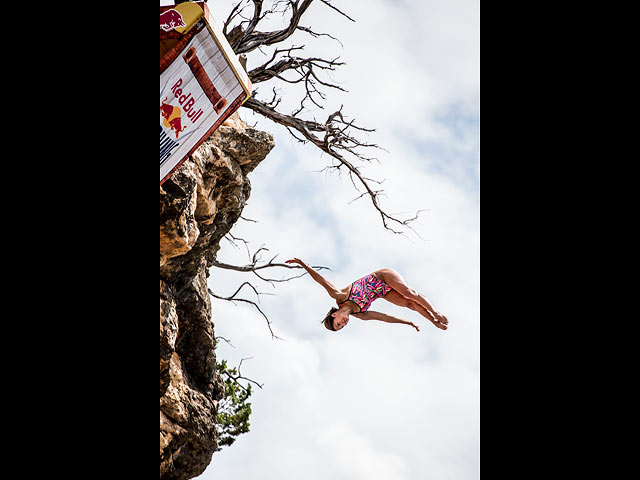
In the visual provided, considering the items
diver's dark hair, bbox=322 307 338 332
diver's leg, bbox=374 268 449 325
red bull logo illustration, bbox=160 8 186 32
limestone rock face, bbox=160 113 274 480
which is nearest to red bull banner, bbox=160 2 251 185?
red bull logo illustration, bbox=160 8 186 32

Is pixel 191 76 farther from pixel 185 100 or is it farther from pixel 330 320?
pixel 330 320

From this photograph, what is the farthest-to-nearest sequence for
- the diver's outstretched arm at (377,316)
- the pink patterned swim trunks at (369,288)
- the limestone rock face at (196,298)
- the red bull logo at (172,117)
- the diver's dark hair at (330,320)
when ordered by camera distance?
the diver's dark hair at (330,320), the pink patterned swim trunks at (369,288), the diver's outstretched arm at (377,316), the limestone rock face at (196,298), the red bull logo at (172,117)

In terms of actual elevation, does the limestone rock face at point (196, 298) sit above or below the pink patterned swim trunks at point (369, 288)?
below

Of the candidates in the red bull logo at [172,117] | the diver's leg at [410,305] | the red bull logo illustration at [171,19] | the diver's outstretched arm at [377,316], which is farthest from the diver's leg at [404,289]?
the red bull logo illustration at [171,19]

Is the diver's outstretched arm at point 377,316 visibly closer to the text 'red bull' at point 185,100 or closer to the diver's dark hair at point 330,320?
the diver's dark hair at point 330,320

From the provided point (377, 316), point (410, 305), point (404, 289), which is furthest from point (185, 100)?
point (377, 316)

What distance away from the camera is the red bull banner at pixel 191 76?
17.2 feet

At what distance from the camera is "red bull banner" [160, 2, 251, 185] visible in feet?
17.2

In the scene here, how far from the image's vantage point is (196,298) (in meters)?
9.95

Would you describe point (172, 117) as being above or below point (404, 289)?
below

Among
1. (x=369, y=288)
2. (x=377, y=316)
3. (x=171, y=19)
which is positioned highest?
(x=369, y=288)

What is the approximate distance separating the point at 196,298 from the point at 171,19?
5.53 meters
